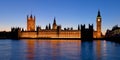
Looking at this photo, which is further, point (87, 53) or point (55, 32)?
point (55, 32)

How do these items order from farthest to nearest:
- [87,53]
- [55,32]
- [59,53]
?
[55,32] → [87,53] → [59,53]

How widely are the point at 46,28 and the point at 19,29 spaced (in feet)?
40.5

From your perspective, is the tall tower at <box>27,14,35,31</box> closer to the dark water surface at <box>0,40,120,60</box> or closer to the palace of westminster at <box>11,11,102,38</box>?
the palace of westminster at <box>11,11,102,38</box>

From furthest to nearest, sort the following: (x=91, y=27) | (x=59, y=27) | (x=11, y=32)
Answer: (x=11, y=32) → (x=59, y=27) → (x=91, y=27)

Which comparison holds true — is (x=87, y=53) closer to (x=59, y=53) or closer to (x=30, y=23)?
(x=59, y=53)

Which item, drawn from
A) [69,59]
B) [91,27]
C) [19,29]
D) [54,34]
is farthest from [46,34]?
[69,59]

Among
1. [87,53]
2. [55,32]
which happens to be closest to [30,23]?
[55,32]

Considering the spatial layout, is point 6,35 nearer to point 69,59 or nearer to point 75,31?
point 75,31

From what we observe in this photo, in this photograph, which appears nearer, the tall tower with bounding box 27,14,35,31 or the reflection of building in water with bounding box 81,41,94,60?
the reflection of building in water with bounding box 81,41,94,60

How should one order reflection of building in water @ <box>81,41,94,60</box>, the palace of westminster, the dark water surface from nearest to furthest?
the dark water surface < reflection of building in water @ <box>81,41,94,60</box> < the palace of westminster

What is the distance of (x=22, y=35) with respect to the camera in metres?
128

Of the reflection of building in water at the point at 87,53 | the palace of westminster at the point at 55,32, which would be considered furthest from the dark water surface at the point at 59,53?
the palace of westminster at the point at 55,32

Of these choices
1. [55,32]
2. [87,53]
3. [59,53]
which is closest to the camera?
[59,53]

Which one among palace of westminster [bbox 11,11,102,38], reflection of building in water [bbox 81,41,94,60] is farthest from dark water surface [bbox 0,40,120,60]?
palace of westminster [bbox 11,11,102,38]
